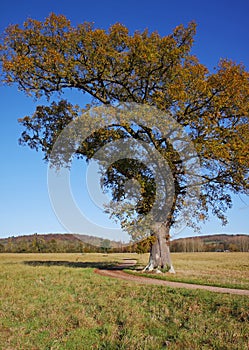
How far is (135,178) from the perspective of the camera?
2064 centimetres

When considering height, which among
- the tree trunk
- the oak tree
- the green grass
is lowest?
the green grass

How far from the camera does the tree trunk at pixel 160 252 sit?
22.2 m

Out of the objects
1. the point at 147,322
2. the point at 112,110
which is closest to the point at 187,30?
the point at 112,110

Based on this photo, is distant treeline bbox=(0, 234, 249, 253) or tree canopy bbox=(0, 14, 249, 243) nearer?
tree canopy bbox=(0, 14, 249, 243)

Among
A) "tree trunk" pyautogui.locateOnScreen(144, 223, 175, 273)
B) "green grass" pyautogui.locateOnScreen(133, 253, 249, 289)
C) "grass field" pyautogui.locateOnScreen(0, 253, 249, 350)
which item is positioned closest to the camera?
"grass field" pyautogui.locateOnScreen(0, 253, 249, 350)

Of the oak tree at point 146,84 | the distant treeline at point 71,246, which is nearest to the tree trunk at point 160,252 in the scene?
the oak tree at point 146,84

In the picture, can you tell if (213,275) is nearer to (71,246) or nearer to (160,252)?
(160,252)

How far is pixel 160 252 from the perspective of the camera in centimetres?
2244

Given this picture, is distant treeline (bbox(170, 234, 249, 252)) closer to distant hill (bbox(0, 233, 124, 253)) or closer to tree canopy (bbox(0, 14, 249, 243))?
distant hill (bbox(0, 233, 124, 253))

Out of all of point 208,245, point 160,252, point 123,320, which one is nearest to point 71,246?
point 208,245

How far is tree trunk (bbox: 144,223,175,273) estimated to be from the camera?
22188mm

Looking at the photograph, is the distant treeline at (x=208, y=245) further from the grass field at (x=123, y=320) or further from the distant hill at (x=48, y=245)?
the grass field at (x=123, y=320)

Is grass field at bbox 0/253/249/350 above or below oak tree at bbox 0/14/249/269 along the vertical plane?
below

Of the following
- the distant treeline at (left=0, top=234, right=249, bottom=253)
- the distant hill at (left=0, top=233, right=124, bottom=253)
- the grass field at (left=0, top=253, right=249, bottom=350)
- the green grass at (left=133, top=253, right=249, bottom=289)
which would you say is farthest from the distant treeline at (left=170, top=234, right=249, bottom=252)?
the grass field at (left=0, top=253, right=249, bottom=350)
